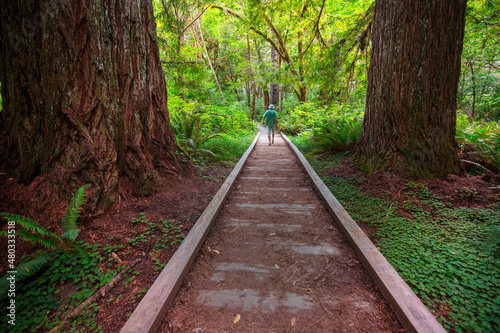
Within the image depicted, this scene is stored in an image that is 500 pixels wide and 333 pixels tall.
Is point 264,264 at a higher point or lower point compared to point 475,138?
lower

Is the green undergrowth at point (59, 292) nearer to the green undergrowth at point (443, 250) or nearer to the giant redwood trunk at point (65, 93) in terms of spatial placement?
the giant redwood trunk at point (65, 93)

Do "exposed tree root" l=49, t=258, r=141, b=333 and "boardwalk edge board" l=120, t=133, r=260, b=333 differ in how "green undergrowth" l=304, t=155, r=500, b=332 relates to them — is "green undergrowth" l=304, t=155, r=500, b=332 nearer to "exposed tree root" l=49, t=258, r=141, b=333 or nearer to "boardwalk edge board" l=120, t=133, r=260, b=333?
"boardwalk edge board" l=120, t=133, r=260, b=333

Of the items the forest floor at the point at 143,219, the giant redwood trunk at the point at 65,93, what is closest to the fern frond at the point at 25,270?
the forest floor at the point at 143,219

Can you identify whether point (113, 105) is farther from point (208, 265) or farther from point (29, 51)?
point (208, 265)

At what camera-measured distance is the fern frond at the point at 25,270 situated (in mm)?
1729

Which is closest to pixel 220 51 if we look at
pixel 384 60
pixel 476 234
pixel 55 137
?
pixel 384 60

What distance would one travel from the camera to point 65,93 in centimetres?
277

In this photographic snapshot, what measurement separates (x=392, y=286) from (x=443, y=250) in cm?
102

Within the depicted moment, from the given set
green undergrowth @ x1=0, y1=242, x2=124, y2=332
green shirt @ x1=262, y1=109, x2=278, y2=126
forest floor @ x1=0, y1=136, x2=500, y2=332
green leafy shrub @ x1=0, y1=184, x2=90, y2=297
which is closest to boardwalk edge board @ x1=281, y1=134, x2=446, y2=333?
forest floor @ x1=0, y1=136, x2=500, y2=332

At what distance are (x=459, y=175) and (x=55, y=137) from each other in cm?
615

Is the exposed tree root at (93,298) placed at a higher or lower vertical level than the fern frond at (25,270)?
lower

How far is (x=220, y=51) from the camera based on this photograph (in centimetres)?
2159

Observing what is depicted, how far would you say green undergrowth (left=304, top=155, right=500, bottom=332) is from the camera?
180cm

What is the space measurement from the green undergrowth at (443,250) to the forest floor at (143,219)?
10.0 inches
